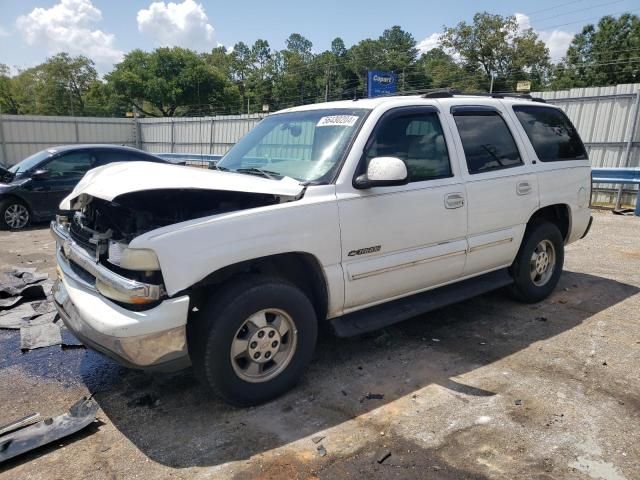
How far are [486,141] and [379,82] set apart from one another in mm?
14687

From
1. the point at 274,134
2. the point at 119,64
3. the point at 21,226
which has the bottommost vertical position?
the point at 21,226

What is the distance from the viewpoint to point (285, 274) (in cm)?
357

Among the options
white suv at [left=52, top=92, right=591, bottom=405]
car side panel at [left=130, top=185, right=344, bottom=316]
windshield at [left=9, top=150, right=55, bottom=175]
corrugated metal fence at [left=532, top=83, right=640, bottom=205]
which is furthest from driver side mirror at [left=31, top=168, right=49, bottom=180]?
corrugated metal fence at [left=532, top=83, right=640, bottom=205]

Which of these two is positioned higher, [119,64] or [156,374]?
[119,64]

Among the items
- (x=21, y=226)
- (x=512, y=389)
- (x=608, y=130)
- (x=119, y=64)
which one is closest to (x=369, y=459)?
(x=512, y=389)

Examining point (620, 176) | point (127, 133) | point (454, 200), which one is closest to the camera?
point (454, 200)

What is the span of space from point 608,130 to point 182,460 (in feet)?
43.8

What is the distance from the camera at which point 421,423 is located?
3119 mm

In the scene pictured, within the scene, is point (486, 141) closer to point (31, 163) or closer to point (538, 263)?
point (538, 263)

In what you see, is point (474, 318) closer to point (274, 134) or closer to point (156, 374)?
point (274, 134)

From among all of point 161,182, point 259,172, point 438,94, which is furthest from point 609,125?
point 161,182

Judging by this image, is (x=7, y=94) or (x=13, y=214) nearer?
(x=13, y=214)

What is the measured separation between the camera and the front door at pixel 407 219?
3.54m

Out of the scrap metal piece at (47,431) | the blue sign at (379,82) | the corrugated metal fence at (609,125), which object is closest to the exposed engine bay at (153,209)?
the scrap metal piece at (47,431)
